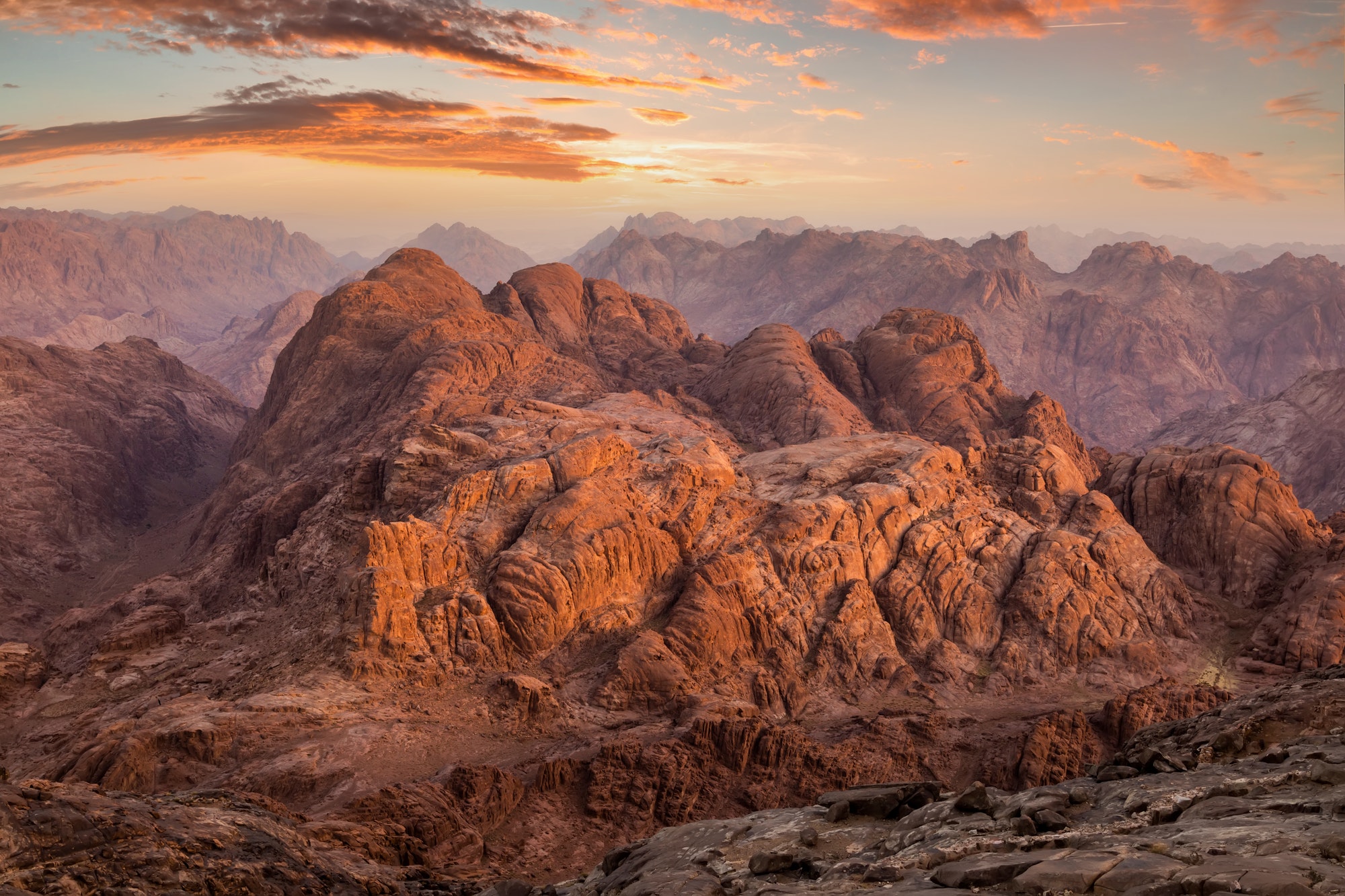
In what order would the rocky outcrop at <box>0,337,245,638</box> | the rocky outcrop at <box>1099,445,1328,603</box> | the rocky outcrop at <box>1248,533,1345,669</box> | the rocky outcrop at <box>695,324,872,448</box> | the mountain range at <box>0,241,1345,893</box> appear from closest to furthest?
the mountain range at <box>0,241,1345,893</box>
the rocky outcrop at <box>1248,533,1345,669</box>
the rocky outcrop at <box>1099,445,1328,603</box>
the rocky outcrop at <box>0,337,245,638</box>
the rocky outcrop at <box>695,324,872,448</box>

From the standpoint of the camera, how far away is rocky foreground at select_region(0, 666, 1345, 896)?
16.7 metres

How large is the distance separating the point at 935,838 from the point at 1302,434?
155 meters

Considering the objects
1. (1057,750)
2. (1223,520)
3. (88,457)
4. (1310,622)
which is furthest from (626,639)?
(88,457)

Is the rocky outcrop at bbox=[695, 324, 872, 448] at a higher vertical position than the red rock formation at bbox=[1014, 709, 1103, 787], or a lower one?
higher

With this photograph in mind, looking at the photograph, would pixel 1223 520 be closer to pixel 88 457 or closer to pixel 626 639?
pixel 626 639

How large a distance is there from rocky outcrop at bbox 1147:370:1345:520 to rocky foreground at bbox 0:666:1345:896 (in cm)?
12298

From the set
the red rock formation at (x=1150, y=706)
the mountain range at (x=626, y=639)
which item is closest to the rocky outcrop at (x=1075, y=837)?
the mountain range at (x=626, y=639)

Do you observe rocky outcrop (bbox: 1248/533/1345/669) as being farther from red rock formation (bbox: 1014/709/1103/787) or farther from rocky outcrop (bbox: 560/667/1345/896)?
rocky outcrop (bbox: 560/667/1345/896)

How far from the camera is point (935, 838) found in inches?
861

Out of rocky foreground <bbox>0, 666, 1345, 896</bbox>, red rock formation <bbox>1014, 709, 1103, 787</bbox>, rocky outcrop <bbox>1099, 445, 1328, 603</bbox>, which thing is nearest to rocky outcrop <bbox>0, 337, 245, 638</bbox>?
rocky foreground <bbox>0, 666, 1345, 896</bbox>

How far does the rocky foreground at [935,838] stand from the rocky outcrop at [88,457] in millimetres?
78590

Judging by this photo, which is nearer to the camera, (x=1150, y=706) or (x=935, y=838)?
(x=935, y=838)

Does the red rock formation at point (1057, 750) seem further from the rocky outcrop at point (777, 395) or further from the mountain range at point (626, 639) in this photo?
the rocky outcrop at point (777, 395)

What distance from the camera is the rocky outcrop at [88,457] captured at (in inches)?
4060
